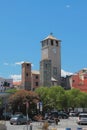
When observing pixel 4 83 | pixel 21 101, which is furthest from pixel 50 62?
pixel 21 101

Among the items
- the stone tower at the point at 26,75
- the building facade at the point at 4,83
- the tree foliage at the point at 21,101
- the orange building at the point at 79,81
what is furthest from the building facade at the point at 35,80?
the tree foliage at the point at 21,101

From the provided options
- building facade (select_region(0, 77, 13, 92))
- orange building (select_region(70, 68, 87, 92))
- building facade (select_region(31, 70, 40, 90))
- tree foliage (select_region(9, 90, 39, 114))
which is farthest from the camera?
building facade (select_region(31, 70, 40, 90))

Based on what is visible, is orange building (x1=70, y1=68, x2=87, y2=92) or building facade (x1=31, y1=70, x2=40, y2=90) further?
building facade (x1=31, y1=70, x2=40, y2=90)

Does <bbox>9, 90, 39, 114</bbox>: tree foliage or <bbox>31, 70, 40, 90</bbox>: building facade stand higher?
<bbox>31, 70, 40, 90</bbox>: building facade

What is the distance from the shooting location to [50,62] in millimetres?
175875

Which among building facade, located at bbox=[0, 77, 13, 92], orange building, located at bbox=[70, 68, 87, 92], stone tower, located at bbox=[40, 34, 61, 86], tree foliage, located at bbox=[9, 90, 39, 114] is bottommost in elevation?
tree foliage, located at bbox=[9, 90, 39, 114]

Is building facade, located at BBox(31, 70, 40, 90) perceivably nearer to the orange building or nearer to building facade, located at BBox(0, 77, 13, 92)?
the orange building

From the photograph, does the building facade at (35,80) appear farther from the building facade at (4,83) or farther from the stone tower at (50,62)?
the building facade at (4,83)

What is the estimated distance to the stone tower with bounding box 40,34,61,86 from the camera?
6683 inches

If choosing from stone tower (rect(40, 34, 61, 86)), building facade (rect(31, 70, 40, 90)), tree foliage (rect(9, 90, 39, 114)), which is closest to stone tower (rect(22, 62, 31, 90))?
building facade (rect(31, 70, 40, 90))

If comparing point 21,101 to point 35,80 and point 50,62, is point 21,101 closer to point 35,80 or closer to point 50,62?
point 50,62

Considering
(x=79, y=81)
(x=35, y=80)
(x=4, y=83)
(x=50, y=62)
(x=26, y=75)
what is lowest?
(x=4, y=83)

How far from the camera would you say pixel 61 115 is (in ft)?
274

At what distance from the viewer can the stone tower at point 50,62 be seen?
16975 centimetres
